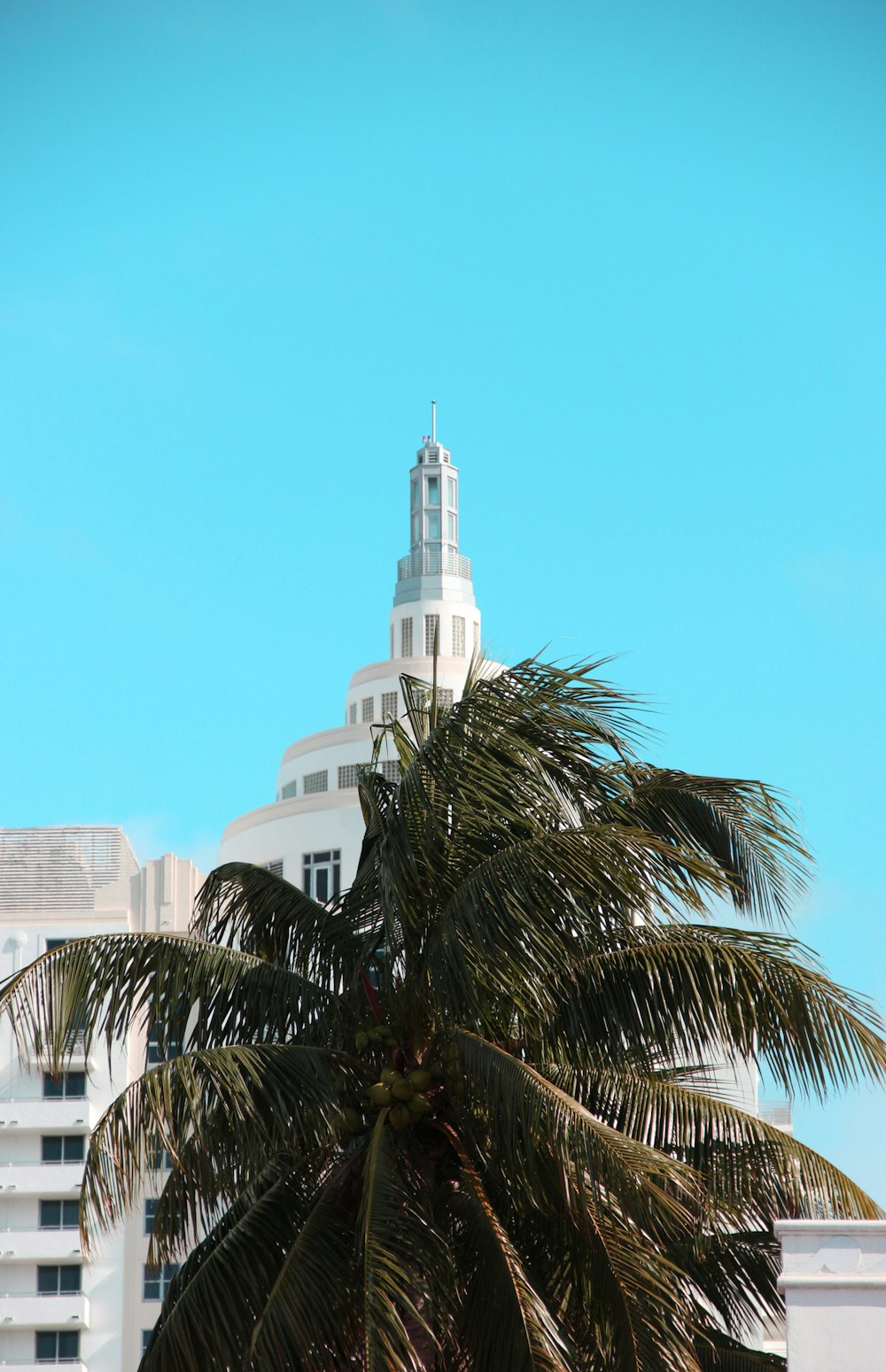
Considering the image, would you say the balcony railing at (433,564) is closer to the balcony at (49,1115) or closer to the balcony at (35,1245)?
the balcony at (49,1115)

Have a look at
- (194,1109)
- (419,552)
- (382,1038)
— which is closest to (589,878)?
(382,1038)

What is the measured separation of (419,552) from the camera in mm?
79000

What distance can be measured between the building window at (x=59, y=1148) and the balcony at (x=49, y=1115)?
0.24m

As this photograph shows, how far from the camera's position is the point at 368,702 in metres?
74.6

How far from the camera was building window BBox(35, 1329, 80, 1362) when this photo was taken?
62344mm

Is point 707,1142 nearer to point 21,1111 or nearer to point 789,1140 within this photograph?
point 789,1140

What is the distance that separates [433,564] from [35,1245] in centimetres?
2953

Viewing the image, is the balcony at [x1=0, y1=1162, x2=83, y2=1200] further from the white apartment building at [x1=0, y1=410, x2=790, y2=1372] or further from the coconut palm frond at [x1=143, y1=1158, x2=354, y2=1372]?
the coconut palm frond at [x1=143, y1=1158, x2=354, y2=1372]

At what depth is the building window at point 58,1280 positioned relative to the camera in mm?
62747

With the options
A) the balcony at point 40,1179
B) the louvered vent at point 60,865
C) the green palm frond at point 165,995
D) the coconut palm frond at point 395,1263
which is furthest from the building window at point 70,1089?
the coconut palm frond at point 395,1263

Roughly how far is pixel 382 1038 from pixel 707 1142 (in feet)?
9.69

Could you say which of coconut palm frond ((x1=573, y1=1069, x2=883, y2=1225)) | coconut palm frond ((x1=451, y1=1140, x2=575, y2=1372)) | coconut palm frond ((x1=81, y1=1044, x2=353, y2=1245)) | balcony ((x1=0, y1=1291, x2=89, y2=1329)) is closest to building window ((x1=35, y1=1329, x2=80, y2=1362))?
balcony ((x1=0, y1=1291, x2=89, y2=1329))

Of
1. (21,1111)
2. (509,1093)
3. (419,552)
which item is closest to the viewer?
(509,1093)

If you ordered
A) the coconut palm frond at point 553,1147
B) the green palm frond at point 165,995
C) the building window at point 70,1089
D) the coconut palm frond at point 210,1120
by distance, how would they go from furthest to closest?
the building window at point 70,1089 → the green palm frond at point 165,995 → the coconut palm frond at point 210,1120 → the coconut palm frond at point 553,1147
